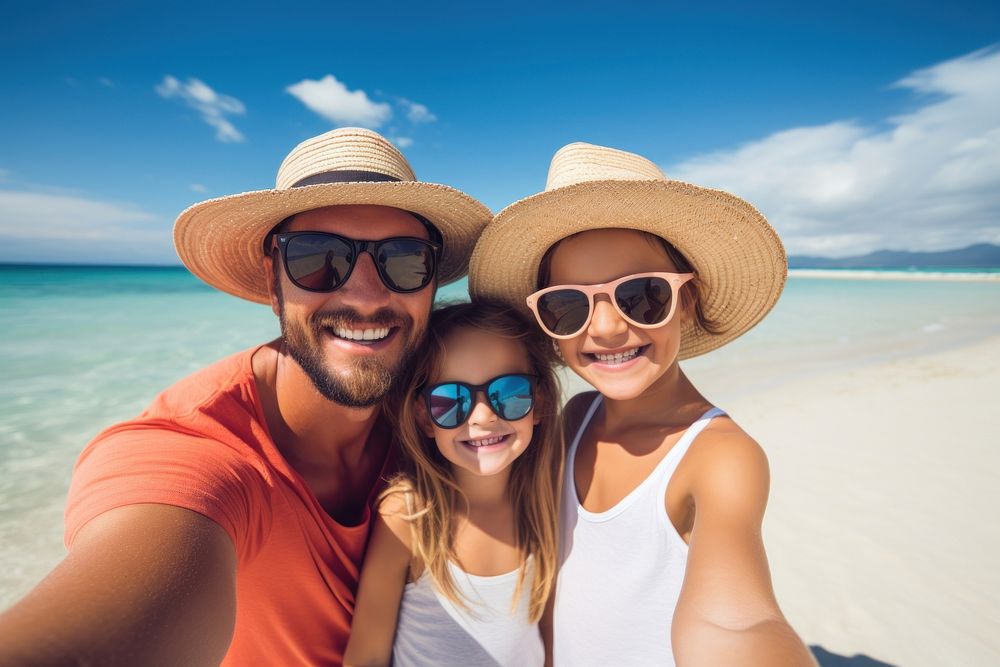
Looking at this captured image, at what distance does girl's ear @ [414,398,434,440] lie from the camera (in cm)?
203

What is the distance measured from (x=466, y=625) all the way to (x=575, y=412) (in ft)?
3.34

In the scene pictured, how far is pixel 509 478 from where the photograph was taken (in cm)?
212

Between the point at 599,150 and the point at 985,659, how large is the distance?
3.63 m

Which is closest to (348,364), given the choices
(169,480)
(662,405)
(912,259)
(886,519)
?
(169,480)

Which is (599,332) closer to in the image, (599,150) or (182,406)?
(599,150)

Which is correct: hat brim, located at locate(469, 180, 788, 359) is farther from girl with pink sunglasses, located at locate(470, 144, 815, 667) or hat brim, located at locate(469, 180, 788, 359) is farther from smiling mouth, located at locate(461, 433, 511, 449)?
smiling mouth, located at locate(461, 433, 511, 449)

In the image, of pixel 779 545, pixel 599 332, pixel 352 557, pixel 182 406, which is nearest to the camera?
pixel 182 406

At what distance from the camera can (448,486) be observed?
A: 202 centimetres

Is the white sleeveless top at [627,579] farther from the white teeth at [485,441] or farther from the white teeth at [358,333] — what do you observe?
the white teeth at [358,333]

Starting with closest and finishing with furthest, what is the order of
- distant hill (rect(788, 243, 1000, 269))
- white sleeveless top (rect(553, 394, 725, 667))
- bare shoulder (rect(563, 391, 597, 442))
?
white sleeveless top (rect(553, 394, 725, 667)) → bare shoulder (rect(563, 391, 597, 442)) → distant hill (rect(788, 243, 1000, 269))

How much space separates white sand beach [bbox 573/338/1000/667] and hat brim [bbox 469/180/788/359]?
2.27m

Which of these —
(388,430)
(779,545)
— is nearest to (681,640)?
→ (388,430)

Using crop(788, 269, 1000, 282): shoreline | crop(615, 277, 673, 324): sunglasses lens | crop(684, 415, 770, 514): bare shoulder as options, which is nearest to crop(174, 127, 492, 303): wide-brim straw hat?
crop(615, 277, 673, 324): sunglasses lens

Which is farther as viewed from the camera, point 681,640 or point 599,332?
point 599,332
